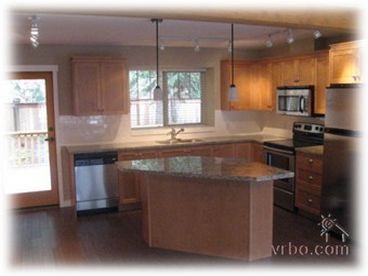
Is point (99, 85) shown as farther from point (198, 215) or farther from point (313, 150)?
point (313, 150)

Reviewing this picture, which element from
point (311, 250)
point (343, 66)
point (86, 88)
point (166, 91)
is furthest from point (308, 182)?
point (86, 88)

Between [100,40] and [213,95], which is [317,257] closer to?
[213,95]

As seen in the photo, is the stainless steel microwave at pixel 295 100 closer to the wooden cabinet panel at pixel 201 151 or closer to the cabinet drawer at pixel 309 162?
the cabinet drawer at pixel 309 162

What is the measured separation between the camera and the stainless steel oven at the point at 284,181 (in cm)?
559

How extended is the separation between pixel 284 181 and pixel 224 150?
116 cm

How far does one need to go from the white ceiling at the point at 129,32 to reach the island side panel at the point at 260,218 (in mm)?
1893

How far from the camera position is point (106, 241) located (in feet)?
15.4

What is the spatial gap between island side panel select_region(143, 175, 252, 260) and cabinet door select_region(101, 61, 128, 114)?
6.96ft

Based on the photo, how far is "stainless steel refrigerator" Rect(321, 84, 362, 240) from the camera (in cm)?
432

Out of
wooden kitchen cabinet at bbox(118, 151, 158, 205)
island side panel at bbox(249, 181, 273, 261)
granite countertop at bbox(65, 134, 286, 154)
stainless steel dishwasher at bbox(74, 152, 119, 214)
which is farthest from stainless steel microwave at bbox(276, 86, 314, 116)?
stainless steel dishwasher at bbox(74, 152, 119, 214)

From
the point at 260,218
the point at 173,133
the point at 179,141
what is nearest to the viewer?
the point at 260,218

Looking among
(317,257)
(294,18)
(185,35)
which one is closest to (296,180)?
(317,257)

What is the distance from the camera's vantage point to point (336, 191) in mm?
4625

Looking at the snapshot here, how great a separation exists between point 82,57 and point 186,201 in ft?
9.65
